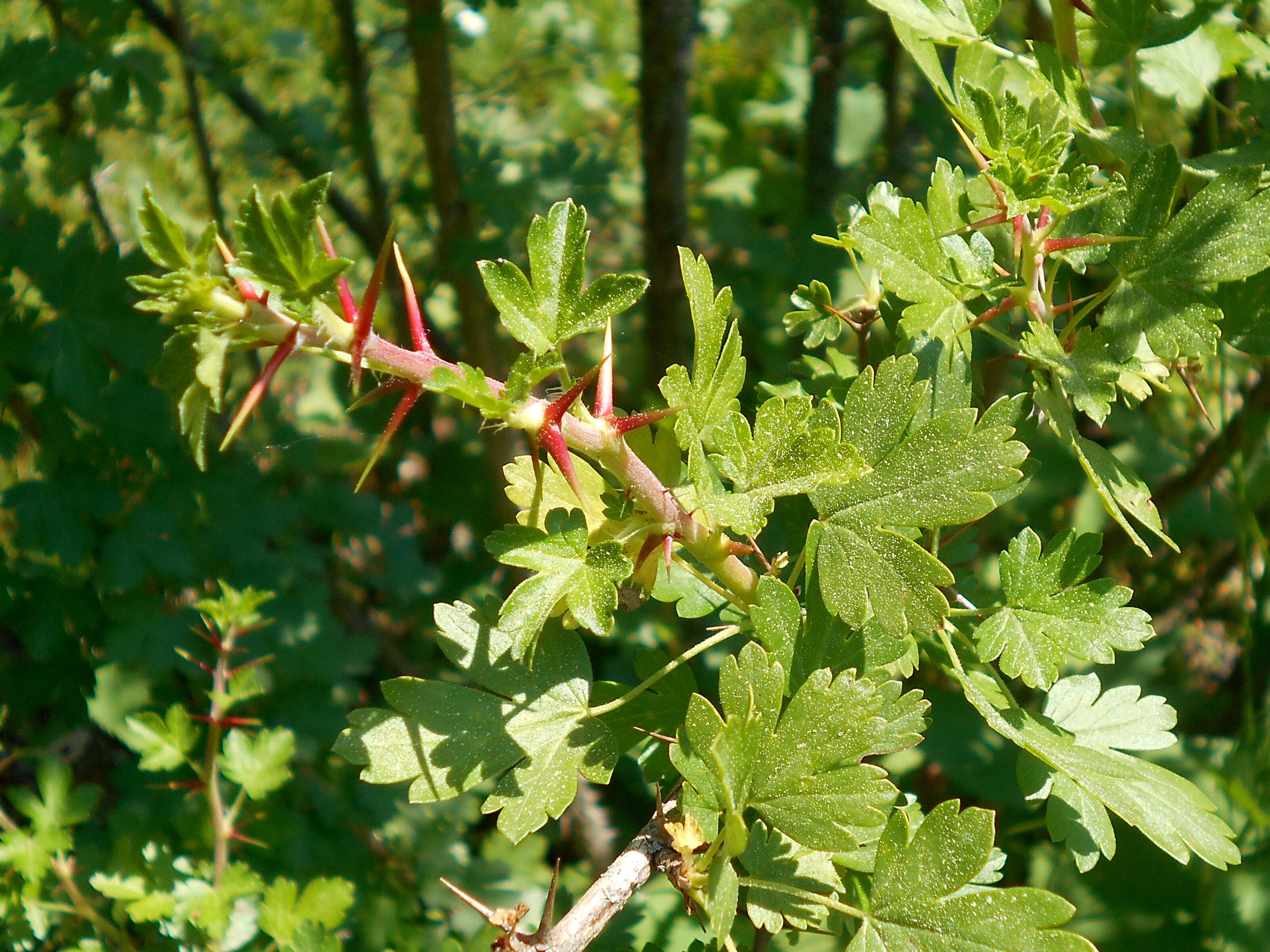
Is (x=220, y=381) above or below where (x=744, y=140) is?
above

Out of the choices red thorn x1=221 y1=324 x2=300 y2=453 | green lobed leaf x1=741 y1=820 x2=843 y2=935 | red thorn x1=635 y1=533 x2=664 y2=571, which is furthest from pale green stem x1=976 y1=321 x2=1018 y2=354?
red thorn x1=221 y1=324 x2=300 y2=453

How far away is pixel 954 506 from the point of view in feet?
2.24

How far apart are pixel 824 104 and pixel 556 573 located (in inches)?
65.0

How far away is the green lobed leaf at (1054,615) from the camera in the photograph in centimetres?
77

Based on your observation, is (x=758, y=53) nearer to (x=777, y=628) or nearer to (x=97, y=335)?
(x=97, y=335)

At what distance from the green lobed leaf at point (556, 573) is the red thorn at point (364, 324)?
0.14m

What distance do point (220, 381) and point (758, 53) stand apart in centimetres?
291

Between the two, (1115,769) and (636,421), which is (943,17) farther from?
(1115,769)

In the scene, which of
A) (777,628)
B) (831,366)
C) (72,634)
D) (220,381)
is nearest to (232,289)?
(220,381)

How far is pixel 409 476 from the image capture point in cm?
255

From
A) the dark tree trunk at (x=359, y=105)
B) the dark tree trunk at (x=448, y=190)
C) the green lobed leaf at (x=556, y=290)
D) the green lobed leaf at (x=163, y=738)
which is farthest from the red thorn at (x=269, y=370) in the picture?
the dark tree trunk at (x=359, y=105)

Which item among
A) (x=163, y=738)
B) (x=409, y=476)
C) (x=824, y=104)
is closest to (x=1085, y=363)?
(x=163, y=738)

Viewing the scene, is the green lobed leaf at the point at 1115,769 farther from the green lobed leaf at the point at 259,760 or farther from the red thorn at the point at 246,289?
the green lobed leaf at the point at 259,760

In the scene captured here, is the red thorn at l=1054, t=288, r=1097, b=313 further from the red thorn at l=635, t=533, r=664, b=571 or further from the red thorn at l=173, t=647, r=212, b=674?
the red thorn at l=173, t=647, r=212, b=674
